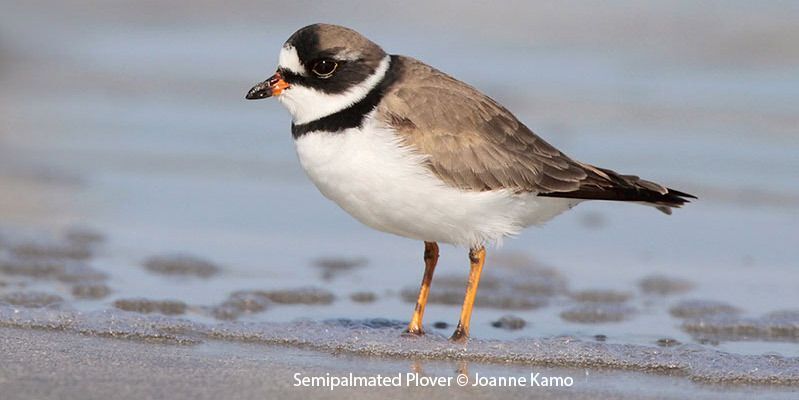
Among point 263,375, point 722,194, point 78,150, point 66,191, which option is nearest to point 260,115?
point 78,150

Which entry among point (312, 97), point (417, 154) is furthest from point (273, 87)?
point (417, 154)

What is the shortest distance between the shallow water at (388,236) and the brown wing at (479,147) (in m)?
0.76

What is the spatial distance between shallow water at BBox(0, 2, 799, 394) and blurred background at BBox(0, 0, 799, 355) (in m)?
0.03

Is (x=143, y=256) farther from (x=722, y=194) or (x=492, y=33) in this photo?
(x=492, y=33)

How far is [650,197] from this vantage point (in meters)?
6.35

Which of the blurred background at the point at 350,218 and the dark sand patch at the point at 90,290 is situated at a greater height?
the blurred background at the point at 350,218

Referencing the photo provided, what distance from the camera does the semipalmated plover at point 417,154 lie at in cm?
589

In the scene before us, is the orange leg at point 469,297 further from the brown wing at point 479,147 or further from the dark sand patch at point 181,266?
the dark sand patch at point 181,266

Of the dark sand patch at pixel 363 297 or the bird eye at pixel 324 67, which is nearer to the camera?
the bird eye at pixel 324 67

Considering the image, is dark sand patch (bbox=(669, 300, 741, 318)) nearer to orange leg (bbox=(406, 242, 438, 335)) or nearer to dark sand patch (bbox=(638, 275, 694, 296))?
dark sand patch (bbox=(638, 275, 694, 296))

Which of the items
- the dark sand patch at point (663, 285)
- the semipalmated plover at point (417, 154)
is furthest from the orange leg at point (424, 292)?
the dark sand patch at point (663, 285)

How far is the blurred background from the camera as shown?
24.6ft

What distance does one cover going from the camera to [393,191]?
5.88 meters

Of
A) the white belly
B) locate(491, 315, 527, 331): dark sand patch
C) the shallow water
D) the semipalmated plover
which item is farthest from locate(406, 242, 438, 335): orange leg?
locate(491, 315, 527, 331): dark sand patch
